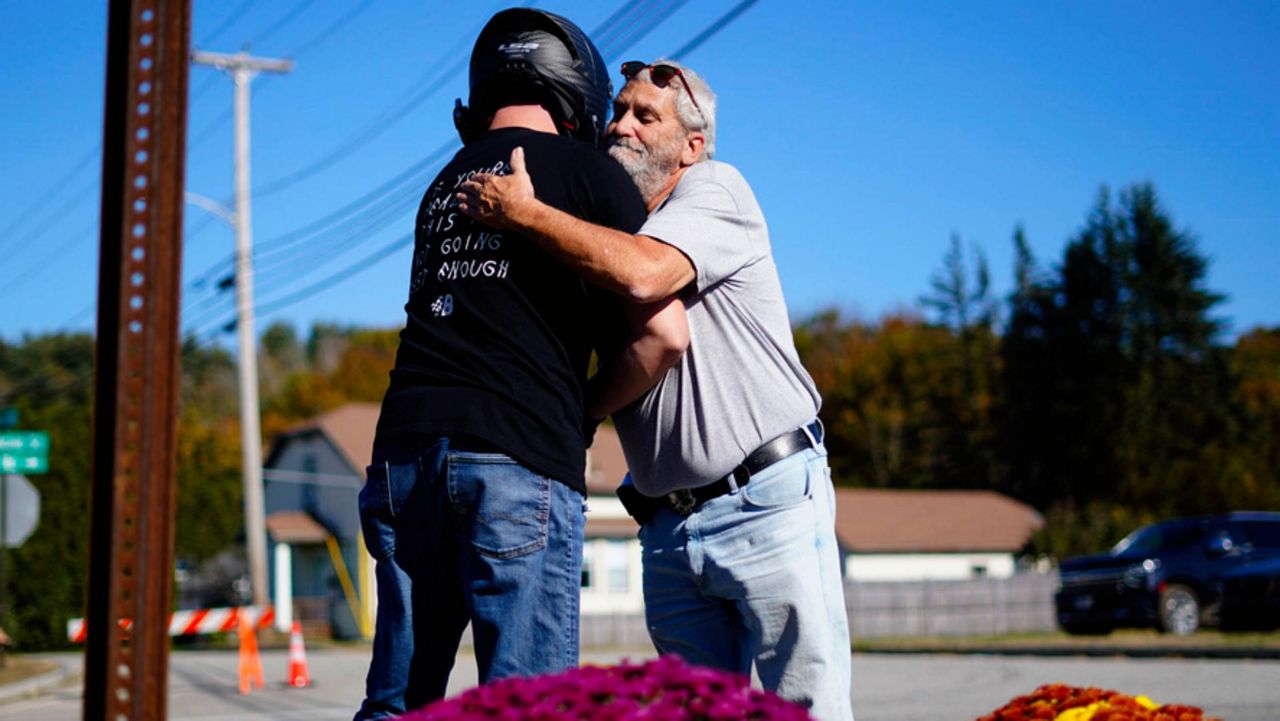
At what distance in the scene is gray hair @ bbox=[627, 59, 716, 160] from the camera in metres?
3.61

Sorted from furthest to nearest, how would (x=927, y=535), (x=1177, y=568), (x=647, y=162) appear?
1. (x=927, y=535)
2. (x=1177, y=568)
3. (x=647, y=162)

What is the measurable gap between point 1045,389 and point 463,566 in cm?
6744

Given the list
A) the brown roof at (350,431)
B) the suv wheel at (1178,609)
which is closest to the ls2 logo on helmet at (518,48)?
the suv wheel at (1178,609)

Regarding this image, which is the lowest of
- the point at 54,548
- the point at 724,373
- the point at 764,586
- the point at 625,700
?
the point at 625,700

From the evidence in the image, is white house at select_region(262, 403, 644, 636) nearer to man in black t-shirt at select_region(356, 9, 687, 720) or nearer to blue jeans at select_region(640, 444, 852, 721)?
blue jeans at select_region(640, 444, 852, 721)

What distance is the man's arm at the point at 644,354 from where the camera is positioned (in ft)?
10.3

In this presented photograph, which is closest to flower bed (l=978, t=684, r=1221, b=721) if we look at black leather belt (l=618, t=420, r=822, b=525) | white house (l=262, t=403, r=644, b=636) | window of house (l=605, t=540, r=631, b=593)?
black leather belt (l=618, t=420, r=822, b=525)

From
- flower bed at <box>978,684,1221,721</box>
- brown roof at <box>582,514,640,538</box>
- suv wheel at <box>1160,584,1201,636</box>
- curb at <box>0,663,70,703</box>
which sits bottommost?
curb at <box>0,663,70,703</box>

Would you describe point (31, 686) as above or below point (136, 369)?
below

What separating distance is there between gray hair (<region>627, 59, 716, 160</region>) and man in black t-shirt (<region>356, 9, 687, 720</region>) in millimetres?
378

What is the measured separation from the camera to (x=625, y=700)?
202 centimetres

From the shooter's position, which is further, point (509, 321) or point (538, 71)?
point (538, 71)

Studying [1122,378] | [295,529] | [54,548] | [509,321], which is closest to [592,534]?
[295,529]

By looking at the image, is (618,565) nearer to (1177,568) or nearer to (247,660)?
(1177,568)
